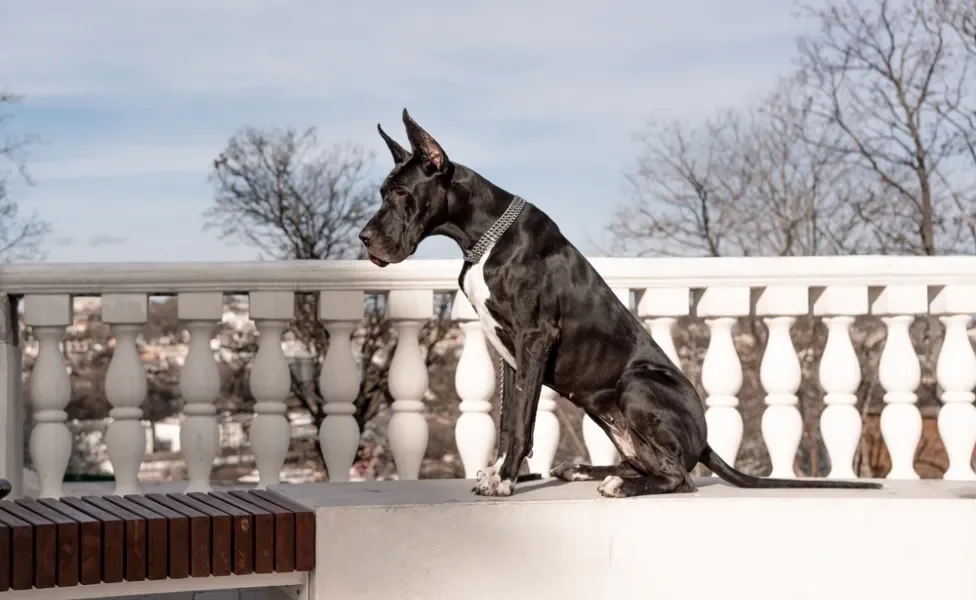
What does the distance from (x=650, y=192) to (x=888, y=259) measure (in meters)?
11.6

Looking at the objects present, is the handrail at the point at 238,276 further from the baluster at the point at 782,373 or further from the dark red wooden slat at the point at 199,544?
the dark red wooden slat at the point at 199,544

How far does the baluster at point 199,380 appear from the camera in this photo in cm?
449

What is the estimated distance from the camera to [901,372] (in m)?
4.71

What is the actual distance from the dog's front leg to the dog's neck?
0.34 meters

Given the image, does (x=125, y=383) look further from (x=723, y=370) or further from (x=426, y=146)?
(x=723, y=370)

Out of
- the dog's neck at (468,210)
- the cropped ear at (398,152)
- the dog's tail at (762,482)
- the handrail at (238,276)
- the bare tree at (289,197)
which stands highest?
the bare tree at (289,197)

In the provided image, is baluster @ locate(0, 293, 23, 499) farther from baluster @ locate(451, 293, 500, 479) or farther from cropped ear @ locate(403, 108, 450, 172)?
cropped ear @ locate(403, 108, 450, 172)

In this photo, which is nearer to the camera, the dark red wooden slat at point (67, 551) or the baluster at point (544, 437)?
the dark red wooden slat at point (67, 551)

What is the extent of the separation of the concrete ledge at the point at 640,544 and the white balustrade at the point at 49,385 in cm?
134

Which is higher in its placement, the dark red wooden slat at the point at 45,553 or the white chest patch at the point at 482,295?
the white chest patch at the point at 482,295

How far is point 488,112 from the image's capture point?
1358cm

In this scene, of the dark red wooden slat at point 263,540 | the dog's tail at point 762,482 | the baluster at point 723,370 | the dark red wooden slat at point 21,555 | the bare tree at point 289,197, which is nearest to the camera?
the dark red wooden slat at point 21,555

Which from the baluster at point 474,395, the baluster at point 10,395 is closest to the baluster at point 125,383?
the baluster at point 10,395

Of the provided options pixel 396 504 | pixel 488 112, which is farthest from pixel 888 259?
pixel 488 112
